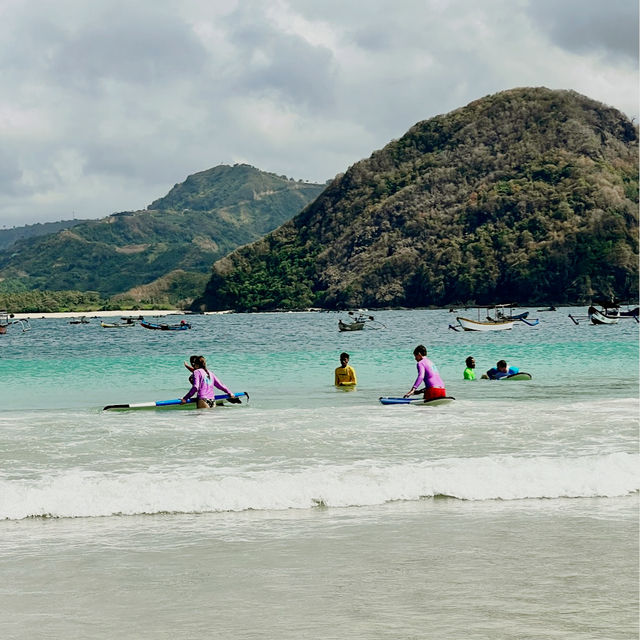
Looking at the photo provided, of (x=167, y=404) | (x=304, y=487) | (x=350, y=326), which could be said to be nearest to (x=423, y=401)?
(x=167, y=404)

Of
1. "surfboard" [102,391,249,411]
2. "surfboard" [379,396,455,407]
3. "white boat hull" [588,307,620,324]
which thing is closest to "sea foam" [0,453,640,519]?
"surfboard" [379,396,455,407]

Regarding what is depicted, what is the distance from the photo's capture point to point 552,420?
19.4 meters

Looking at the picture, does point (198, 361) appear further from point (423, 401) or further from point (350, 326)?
point (350, 326)

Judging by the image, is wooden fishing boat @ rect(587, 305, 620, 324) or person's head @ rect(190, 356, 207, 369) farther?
wooden fishing boat @ rect(587, 305, 620, 324)

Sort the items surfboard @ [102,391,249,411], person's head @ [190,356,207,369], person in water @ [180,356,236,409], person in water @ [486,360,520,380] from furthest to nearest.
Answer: person in water @ [486,360,520,380] → person in water @ [180,356,236,409] → surfboard @ [102,391,249,411] → person's head @ [190,356,207,369]

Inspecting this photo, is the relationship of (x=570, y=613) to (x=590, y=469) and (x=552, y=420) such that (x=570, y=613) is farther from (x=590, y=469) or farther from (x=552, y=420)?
(x=552, y=420)

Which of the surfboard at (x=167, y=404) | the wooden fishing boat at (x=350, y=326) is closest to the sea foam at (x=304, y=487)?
the surfboard at (x=167, y=404)

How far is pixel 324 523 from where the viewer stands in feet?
34.1

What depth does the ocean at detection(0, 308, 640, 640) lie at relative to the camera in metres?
7.06

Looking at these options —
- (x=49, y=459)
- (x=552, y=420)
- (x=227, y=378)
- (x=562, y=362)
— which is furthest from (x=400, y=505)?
(x=562, y=362)

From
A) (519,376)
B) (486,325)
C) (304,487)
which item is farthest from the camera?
(486,325)

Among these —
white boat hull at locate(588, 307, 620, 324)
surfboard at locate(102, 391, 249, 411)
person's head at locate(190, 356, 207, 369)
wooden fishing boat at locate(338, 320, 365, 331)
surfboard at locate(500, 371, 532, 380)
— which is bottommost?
surfboard at locate(102, 391, 249, 411)

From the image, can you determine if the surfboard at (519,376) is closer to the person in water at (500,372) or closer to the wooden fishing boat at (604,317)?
the person in water at (500,372)

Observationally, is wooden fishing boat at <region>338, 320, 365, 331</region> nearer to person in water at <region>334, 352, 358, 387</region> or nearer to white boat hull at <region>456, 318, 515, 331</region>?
white boat hull at <region>456, 318, 515, 331</region>
